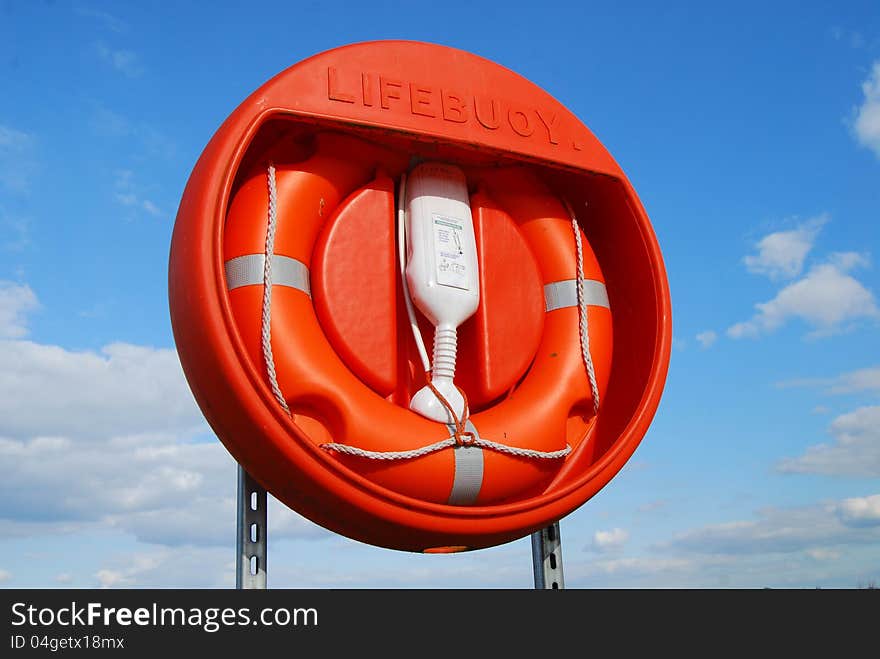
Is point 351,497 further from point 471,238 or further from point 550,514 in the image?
point 471,238

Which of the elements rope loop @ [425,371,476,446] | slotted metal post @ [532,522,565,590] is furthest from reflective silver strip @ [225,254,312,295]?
slotted metal post @ [532,522,565,590]

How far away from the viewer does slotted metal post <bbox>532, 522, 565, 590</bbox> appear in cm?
244

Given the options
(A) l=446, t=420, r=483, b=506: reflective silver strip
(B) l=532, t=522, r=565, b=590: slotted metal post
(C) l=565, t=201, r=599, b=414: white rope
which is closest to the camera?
(A) l=446, t=420, r=483, b=506: reflective silver strip

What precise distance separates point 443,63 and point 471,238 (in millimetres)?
453

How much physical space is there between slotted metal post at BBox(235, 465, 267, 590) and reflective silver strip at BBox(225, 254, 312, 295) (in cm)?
46

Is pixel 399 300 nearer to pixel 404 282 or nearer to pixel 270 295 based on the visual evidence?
pixel 404 282

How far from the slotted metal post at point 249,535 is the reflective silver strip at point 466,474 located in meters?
0.45

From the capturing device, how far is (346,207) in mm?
2217

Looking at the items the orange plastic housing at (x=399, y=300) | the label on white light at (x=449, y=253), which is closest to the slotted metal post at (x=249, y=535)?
the orange plastic housing at (x=399, y=300)

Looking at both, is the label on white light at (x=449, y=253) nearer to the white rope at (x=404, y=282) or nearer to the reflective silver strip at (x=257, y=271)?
the white rope at (x=404, y=282)

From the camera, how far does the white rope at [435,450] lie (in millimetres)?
1938

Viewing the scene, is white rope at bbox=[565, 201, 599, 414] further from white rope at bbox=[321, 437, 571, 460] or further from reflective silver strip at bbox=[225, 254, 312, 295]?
reflective silver strip at bbox=[225, 254, 312, 295]

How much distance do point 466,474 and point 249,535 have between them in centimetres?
53
